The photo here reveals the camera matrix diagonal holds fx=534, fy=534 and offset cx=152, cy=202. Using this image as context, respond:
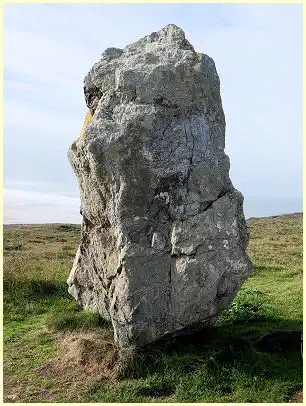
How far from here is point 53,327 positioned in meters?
12.1

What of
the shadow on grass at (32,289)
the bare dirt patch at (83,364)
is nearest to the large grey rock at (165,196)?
the bare dirt patch at (83,364)

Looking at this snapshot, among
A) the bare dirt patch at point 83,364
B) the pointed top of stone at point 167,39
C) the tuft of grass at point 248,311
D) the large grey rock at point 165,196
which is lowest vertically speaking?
the bare dirt patch at point 83,364

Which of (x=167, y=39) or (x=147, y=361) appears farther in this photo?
(x=167, y=39)

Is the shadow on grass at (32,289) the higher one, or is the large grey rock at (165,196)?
the large grey rock at (165,196)

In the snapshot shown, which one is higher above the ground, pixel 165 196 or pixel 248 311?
pixel 165 196

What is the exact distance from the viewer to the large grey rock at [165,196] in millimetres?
9938

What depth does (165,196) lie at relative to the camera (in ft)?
33.3

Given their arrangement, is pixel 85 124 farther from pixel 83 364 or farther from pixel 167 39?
pixel 83 364

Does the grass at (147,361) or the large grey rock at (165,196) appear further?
the large grey rock at (165,196)

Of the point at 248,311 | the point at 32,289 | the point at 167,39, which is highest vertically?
the point at 167,39

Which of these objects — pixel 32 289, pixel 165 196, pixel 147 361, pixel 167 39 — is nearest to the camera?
pixel 147 361

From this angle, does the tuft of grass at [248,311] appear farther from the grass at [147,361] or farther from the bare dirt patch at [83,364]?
the bare dirt patch at [83,364]

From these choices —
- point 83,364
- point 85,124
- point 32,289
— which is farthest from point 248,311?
point 32,289

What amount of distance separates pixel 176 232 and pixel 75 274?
3.80 m
